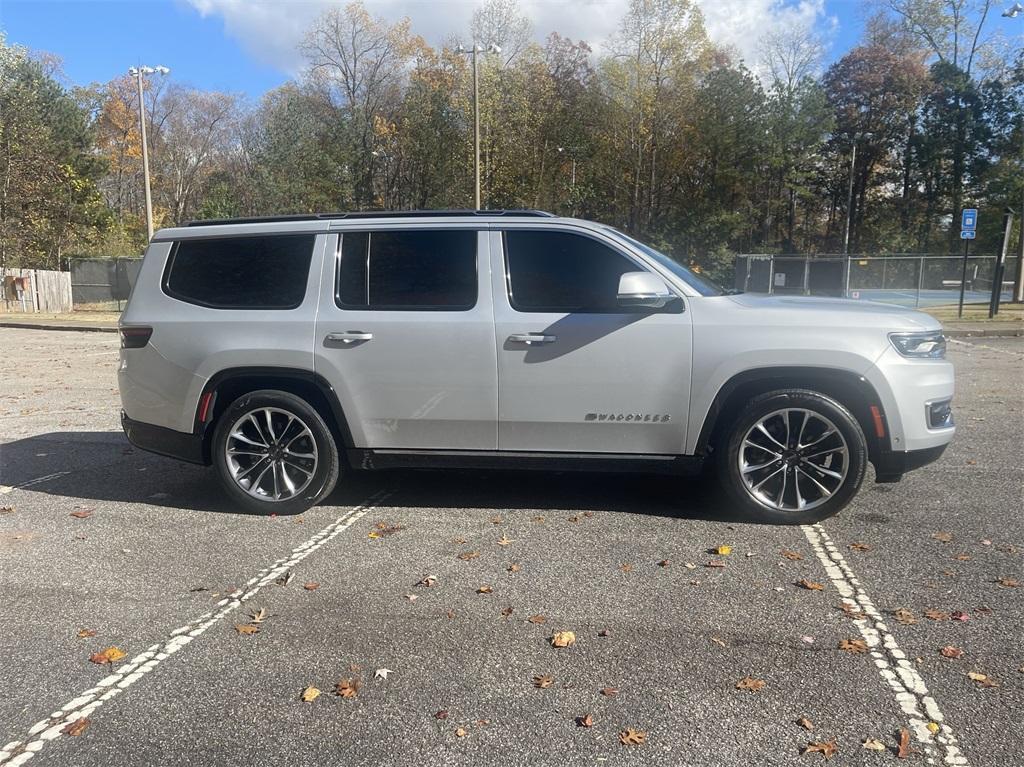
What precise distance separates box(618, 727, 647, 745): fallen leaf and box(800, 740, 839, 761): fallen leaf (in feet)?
1.74

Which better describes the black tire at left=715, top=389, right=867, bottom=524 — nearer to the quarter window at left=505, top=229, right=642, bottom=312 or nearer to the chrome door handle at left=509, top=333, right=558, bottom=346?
the quarter window at left=505, top=229, right=642, bottom=312

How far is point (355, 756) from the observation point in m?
2.70

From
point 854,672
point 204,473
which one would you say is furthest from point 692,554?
point 204,473

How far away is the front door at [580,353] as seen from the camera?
4871 mm

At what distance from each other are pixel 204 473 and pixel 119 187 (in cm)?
5856

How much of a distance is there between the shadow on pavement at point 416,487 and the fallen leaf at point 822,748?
7.97ft

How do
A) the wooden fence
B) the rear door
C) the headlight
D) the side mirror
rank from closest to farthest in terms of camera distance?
the side mirror < the headlight < the rear door < the wooden fence

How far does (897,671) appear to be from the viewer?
3.22 m

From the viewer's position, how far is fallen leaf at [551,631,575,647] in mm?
3494

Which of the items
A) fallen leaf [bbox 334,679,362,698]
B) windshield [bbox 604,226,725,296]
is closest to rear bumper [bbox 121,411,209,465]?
fallen leaf [bbox 334,679,362,698]

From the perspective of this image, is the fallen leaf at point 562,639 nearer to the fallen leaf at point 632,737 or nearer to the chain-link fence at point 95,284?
the fallen leaf at point 632,737

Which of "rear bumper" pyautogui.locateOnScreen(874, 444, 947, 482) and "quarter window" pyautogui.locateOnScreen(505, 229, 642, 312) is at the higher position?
"quarter window" pyautogui.locateOnScreen(505, 229, 642, 312)

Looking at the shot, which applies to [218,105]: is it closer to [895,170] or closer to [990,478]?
[895,170]

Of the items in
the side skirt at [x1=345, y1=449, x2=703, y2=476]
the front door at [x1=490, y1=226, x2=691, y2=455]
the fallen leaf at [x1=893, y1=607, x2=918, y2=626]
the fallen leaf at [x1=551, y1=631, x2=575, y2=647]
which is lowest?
the fallen leaf at [x1=551, y1=631, x2=575, y2=647]
